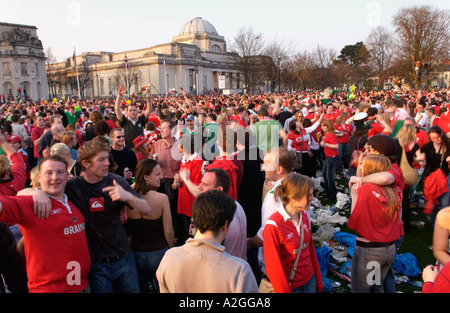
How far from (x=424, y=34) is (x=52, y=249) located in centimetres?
5274

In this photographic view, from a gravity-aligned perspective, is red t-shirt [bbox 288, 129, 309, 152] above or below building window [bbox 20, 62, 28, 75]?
below

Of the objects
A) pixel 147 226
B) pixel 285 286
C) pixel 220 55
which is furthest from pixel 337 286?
pixel 220 55

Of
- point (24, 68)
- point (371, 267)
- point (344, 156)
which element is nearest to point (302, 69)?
point (344, 156)

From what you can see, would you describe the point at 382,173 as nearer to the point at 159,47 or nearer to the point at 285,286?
the point at 285,286

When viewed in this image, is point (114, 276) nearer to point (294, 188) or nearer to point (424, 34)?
point (294, 188)

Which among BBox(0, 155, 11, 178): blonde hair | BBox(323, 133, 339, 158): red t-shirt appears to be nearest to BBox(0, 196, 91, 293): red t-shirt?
BBox(0, 155, 11, 178): blonde hair

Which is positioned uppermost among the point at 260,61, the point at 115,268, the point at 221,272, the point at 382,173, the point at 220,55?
the point at 220,55

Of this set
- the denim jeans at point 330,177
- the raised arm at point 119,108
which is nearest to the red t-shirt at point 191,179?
the raised arm at point 119,108

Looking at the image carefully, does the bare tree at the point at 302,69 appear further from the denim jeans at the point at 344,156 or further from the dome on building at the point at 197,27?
the dome on building at the point at 197,27

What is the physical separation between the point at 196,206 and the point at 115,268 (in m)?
1.44

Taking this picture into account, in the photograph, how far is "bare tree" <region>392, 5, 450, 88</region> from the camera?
42562 mm

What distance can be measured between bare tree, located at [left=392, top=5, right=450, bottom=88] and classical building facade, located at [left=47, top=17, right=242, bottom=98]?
37.5m

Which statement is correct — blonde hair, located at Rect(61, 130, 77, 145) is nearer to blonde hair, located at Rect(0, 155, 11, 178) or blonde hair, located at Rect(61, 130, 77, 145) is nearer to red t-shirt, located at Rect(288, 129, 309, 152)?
blonde hair, located at Rect(0, 155, 11, 178)
